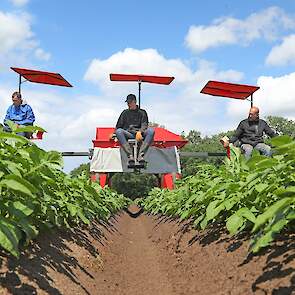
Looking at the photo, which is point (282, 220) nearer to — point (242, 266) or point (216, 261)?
point (242, 266)

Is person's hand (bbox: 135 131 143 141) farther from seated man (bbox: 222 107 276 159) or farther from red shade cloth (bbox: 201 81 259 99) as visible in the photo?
red shade cloth (bbox: 201 81 259 99)

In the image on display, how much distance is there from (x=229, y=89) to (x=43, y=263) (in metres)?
10.5

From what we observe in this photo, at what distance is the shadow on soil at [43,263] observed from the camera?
2662mm

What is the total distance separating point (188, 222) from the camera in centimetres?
595

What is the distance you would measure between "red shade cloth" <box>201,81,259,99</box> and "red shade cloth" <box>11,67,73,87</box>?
377 centimetres

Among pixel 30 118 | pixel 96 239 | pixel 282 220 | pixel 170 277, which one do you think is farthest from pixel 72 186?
pixel 30 118

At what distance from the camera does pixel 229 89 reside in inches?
513

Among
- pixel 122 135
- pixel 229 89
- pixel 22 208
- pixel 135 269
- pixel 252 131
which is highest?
pixel 229 89

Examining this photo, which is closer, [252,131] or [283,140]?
[283,140]

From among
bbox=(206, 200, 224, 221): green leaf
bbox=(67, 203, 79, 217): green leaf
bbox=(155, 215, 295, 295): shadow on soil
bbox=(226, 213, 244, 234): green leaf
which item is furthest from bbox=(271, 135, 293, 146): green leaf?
bbox=(67, 203, 79, 217): green leaf

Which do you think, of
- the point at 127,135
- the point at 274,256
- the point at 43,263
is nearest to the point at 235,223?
the point at 274,256

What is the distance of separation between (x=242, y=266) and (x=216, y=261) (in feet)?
1.79

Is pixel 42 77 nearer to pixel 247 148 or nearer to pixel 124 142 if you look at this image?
pixel 124 142

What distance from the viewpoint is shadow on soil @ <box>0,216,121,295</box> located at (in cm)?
266
